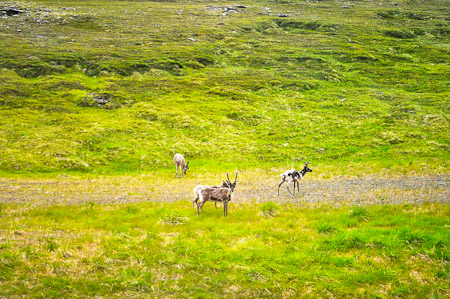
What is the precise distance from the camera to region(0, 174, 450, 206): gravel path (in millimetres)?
21250

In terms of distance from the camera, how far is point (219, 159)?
38.8 meters

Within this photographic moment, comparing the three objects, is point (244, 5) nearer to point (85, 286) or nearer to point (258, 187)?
point (258, 187)

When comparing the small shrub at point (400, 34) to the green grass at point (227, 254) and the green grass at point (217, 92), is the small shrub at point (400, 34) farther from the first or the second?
the green grass at point (227, 254)

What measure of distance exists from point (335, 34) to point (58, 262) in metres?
127

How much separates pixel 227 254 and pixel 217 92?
2184 inches

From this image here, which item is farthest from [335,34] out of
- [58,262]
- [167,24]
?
[58,262]

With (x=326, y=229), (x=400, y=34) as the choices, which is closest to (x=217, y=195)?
(x=326, y=229)

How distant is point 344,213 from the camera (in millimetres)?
17703

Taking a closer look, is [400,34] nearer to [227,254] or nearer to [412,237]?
[412,237]

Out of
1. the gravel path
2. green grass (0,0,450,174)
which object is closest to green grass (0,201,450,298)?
the gravel path

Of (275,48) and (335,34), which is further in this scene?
(335,34)

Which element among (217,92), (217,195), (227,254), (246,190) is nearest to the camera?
(227,254)

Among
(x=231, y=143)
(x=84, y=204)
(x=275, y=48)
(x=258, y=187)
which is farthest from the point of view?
(x=275, y=48)

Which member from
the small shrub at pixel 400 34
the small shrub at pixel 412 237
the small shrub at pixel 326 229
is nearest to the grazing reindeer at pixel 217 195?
the small shrub at pixel 326 229
